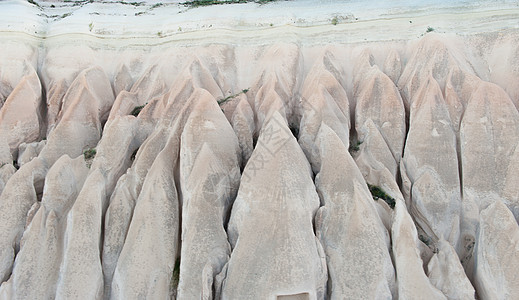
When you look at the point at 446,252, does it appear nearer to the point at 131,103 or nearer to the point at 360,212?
the point at 360,212

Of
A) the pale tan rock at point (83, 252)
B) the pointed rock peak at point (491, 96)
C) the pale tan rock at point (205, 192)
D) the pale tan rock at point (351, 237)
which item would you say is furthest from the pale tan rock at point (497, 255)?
the pale tan rock at point (83, 252)

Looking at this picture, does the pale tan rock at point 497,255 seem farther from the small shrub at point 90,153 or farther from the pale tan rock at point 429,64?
the small shrub at point 90,153

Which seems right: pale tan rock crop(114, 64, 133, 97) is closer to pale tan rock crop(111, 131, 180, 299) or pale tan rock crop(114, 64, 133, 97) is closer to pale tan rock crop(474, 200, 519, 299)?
pale tan rock crop(111, 131, 180, 299)

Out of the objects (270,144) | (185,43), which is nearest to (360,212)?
(270,144)

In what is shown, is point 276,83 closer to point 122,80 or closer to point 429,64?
point 429,64

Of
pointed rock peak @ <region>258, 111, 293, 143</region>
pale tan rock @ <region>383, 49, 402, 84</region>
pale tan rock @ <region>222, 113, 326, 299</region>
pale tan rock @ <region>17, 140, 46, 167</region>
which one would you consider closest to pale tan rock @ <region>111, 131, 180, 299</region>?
pale tan rock @ <region>222, 113, 326, 299</region>
